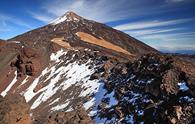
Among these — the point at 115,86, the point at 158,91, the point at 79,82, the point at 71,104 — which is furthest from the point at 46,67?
the point at 158,91

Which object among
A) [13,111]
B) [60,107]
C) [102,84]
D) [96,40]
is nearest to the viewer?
[13,111]

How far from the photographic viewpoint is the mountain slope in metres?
35.6

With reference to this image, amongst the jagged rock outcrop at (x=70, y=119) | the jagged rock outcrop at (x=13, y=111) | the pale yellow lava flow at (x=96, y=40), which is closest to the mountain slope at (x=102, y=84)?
the jagged rock outcrop at (x=70, y=119)

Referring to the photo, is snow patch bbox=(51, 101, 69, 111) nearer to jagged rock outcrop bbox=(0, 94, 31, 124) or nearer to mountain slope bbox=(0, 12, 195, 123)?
mountain slope bbox=(0, 12, 195, 123)

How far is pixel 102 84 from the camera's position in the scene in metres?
51.7

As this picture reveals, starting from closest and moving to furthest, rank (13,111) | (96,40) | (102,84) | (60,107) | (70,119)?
(13,111) < (70,119) < (102,84) < (60,107) < (96,40)

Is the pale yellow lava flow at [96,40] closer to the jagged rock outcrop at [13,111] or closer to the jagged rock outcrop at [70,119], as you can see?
the jagged rock outcrop at [70,119]

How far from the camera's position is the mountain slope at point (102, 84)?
35.6m

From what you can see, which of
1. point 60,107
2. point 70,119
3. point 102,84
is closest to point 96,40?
point 102,84

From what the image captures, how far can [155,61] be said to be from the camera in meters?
44.8

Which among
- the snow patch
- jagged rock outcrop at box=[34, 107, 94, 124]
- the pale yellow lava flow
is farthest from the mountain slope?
the pale yellow lava flow

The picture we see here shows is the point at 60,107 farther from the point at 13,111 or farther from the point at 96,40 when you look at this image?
the point at 96,40

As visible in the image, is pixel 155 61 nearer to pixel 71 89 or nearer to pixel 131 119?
pixel 131 119

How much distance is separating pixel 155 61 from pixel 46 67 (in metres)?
41.0
